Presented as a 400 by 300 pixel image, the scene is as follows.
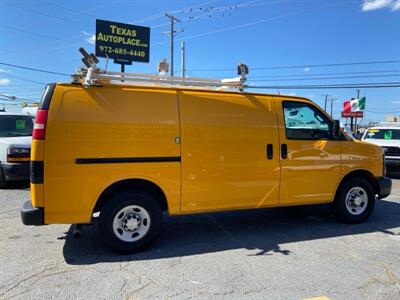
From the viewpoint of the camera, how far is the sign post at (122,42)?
2386 centimetres

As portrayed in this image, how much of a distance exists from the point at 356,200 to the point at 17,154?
290 inches

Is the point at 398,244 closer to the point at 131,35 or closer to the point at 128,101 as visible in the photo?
the point at 128,101

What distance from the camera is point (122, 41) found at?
2442 centimetres

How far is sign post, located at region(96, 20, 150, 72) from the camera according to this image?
23.9 m

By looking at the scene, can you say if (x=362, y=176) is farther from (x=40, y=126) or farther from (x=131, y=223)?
(x=40, y=126)

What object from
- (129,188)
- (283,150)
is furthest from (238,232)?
(129,188)

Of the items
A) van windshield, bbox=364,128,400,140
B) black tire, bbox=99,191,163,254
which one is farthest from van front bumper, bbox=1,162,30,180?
van windshield, bbox=364,128,400,140

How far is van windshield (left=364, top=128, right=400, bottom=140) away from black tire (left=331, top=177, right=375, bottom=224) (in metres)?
8.81

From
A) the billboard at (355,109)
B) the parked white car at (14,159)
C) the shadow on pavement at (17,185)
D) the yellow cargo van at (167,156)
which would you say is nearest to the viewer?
the yellow cargo van at (167,156)

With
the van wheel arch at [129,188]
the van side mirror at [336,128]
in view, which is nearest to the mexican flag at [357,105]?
the van side mirror at [336,128]

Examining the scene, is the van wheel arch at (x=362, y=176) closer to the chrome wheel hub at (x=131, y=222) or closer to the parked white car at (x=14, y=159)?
the chrome wheel hub at (x=131, y=222)

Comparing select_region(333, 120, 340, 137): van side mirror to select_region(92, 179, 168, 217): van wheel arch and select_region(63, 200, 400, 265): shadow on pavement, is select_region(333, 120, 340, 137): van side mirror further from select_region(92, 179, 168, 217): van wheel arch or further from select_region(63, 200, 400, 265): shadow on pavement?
select_region(92, 179, 168, 217): van wheel arch

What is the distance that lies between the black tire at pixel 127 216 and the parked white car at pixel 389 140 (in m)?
10.7

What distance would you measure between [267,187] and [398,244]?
201 cm
